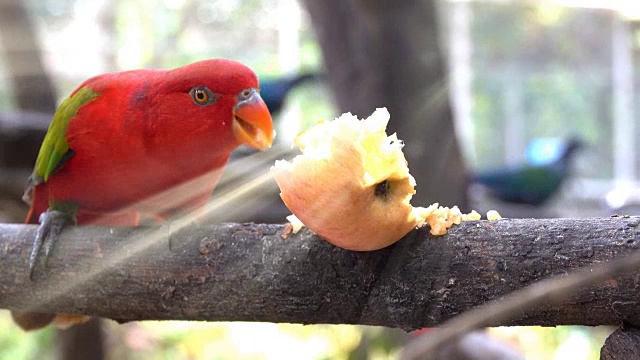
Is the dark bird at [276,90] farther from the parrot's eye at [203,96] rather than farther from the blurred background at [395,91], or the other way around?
the parrot's eye at [203,96]

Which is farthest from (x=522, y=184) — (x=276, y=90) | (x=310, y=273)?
(x=310, y=273)

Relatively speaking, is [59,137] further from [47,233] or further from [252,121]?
[252,121]

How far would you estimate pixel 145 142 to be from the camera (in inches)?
38.9

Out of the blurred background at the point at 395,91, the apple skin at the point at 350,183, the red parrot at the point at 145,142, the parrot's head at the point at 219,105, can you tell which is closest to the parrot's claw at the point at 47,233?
the red parrot at the point at 145,142

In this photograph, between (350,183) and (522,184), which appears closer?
(350,183)

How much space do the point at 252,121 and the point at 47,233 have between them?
1.24 feet

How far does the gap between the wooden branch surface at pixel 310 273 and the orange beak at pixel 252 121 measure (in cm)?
14

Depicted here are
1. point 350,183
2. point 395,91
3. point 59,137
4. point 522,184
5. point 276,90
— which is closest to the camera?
point 350,183

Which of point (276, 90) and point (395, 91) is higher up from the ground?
point (395, 91)

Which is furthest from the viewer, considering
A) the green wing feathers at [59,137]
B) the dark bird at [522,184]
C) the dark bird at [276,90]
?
the dark bird at [522,184]

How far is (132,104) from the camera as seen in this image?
103 cm

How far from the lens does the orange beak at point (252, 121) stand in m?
0.94

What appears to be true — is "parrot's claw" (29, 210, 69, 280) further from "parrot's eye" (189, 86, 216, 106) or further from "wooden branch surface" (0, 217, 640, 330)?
"parrot's eye" (189, 86, 216, 106)

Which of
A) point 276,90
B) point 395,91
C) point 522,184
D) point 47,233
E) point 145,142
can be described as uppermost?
point 145,142
